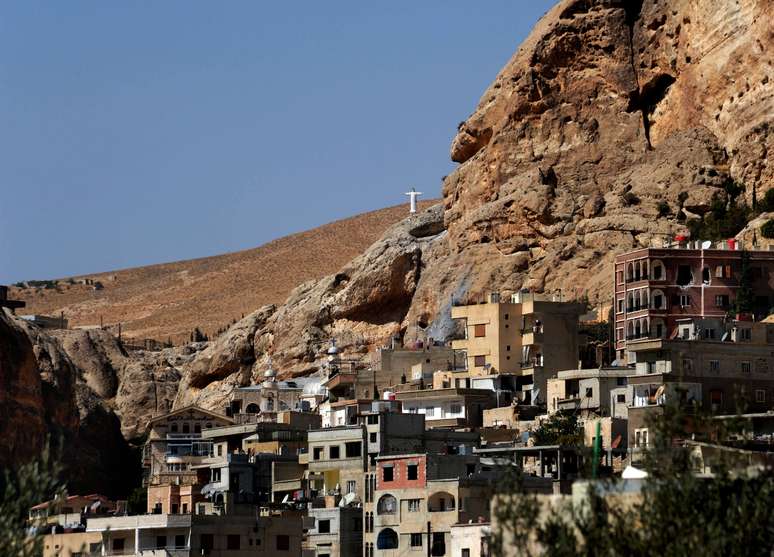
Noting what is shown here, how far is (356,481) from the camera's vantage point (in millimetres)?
76312

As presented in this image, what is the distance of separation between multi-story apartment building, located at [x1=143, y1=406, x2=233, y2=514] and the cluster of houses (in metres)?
0.11

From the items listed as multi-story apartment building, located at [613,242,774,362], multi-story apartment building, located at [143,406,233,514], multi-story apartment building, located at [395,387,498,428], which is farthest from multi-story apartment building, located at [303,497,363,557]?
multi-story apartment building, located at [613,242,774,362]

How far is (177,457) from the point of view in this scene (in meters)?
98.8

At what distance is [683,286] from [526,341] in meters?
7.27

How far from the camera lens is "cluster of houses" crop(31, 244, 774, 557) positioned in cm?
6725

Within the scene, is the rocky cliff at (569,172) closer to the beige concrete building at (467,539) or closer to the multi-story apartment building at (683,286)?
the multi-story apartment building at (683,286)

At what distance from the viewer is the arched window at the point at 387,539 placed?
224ft

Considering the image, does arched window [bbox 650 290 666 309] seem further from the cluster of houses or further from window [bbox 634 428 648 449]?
window [bbox 634 428 648 449]

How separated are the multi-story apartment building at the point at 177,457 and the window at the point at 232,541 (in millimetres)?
11945

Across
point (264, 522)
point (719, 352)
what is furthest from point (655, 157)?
point (264, 522)

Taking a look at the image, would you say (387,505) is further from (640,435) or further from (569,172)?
(569,172)

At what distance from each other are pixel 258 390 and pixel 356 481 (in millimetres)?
41949

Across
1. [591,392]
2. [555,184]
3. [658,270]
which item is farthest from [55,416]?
[591,392]

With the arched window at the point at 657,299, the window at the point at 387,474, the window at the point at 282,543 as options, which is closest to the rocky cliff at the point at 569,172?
the arched window at the point at 657,299
